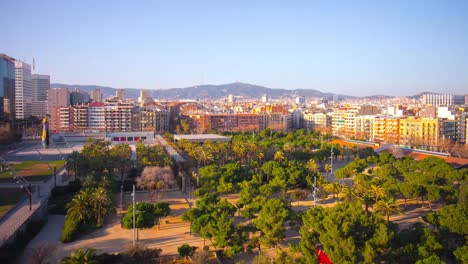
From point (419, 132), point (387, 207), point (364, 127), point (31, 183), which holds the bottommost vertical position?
point (31, 183)

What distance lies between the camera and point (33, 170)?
105ft

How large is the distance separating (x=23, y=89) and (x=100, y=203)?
95783 millimetres

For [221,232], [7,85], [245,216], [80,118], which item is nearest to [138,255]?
[221,232]

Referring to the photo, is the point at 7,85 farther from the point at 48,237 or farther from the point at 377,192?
the point at 377,192

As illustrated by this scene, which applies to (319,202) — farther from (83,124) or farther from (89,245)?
(83,124)

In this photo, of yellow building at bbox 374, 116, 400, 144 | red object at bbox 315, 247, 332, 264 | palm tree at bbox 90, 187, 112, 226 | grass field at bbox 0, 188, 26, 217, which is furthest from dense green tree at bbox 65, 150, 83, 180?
yellow building at bbox 374, 116, 400, 144

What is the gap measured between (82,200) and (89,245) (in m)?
2.82

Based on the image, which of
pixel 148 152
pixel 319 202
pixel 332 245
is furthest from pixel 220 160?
pixel 332 245

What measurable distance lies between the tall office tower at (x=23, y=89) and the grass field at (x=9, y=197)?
7523 cm

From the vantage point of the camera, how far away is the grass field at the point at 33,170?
2856 cm

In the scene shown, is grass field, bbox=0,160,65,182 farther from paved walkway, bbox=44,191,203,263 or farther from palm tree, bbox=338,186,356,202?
palm tree, bbox=338,186,356,202

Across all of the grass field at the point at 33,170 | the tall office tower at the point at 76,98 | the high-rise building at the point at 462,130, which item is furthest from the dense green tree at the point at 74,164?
the tall office tower at the point at 76,98

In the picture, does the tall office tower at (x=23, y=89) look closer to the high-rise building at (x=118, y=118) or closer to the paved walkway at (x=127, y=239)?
the high-rise building at (x=118, y=118)

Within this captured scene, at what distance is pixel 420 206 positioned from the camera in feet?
77.0
